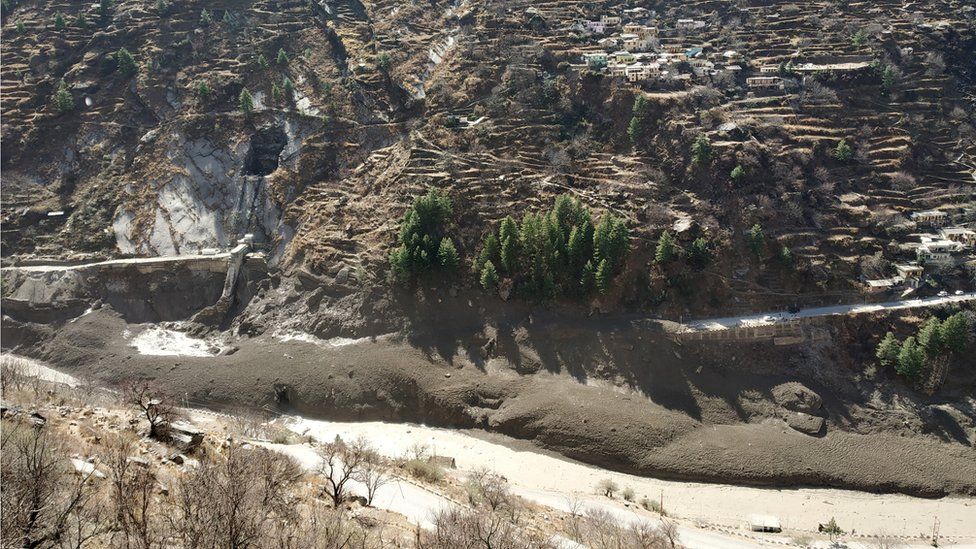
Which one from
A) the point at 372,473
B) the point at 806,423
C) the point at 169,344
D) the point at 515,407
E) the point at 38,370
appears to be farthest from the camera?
the point at 169,344

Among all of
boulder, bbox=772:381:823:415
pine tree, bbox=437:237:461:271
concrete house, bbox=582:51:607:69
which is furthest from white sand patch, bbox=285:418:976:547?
concrete house, bbox=582:51:607:69

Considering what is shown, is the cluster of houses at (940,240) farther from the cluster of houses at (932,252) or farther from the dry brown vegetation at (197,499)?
the dry brown vegetation at (197,499)

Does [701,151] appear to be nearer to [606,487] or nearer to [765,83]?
[765,83]

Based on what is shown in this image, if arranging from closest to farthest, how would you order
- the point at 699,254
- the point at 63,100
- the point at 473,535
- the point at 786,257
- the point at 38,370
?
the point at 473,535 < the point at 786,257 < the point at 699,254 < the point at 38,370 < the point at 63,100

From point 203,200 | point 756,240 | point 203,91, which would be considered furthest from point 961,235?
point 203,91

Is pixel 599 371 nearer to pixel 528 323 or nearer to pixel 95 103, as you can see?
pixel 528 323

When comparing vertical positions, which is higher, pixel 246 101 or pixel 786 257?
pixel 246 101

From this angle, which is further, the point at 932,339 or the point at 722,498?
the point at 932,339
